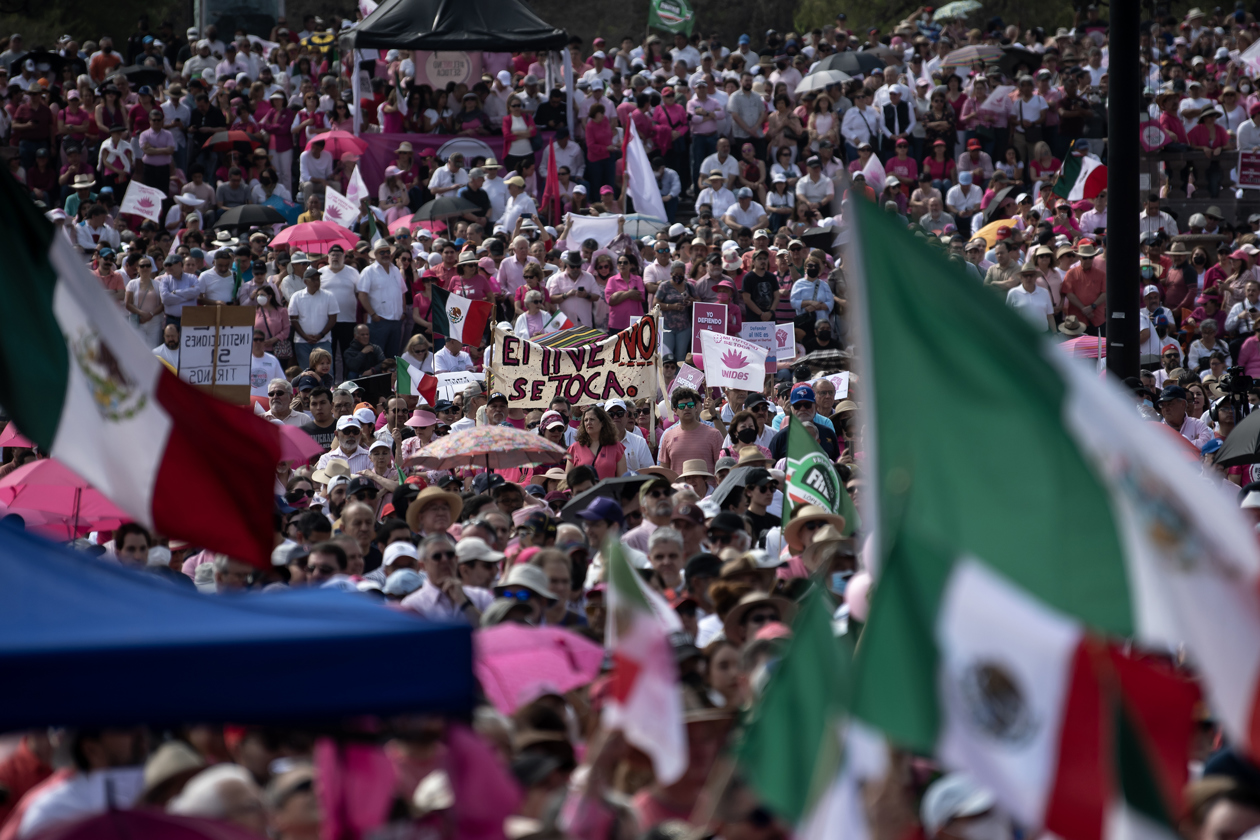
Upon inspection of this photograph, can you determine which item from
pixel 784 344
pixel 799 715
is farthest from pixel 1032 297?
pixel 799 715

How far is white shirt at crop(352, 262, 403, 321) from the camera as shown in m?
18.5

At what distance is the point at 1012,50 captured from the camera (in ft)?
91.7

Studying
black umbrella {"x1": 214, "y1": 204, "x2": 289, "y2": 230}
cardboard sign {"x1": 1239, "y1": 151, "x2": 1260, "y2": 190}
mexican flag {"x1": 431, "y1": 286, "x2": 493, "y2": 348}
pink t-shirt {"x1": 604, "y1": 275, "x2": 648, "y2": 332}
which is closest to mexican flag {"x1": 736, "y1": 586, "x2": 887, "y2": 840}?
mexican flag {"x1": 431, "y1": 286, "x2": 493, "y2": 348}

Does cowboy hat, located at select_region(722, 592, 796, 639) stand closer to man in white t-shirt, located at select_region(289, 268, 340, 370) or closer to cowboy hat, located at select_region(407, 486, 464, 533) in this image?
cowboy hat, located at select_region(407, 486, 464, 533)

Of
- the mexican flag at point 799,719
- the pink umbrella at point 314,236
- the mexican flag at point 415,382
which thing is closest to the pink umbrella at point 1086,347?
the mexican flag at point 415,382

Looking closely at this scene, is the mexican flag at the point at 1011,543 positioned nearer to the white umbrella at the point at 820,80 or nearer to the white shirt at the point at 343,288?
the white shirt at the point at 343,288

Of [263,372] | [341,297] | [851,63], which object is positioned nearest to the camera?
[263,372]

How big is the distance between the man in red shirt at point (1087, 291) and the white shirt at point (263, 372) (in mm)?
7920

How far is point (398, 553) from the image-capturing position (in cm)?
897

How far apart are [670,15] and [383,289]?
575 inches

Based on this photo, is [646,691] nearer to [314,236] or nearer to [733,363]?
[733,363]

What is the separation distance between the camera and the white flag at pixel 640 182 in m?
21.7

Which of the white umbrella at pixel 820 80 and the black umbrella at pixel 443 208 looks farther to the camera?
the white umbrella at pixel 820 80

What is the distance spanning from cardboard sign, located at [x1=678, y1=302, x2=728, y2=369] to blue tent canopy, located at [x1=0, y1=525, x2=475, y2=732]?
12.1 metres
